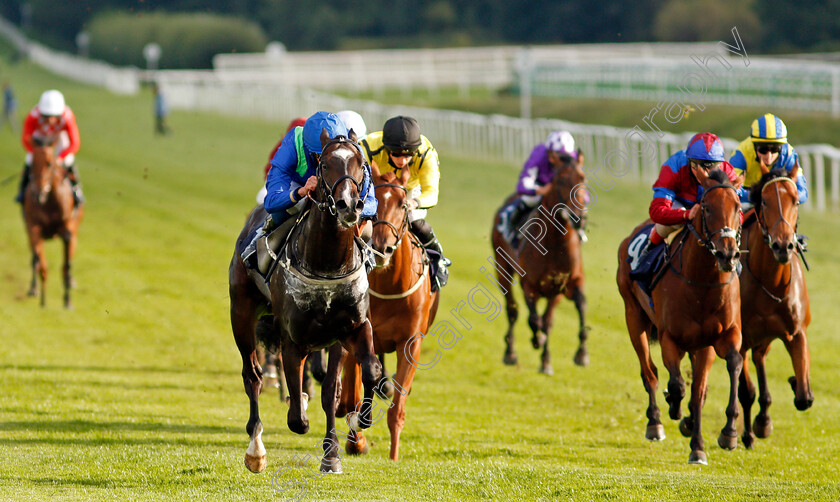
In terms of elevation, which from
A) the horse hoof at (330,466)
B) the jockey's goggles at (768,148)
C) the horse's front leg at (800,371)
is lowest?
the horse hoof at (330,466)

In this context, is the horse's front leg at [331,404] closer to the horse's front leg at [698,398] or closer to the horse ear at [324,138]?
the horse ear at [324,138]

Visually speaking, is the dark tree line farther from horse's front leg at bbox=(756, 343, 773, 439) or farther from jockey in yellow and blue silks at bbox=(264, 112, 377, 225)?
jockey in yellow and blue silks at bbox=(264, 112, 377, 225)

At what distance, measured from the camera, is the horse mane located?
22.7 feet

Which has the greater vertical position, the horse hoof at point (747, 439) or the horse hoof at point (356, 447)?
the horse hoof at point (356, 447)

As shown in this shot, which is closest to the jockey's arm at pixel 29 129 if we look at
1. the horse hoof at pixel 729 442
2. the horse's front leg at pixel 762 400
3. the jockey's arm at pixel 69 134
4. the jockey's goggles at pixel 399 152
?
the jockey's arm at pixel 69 134

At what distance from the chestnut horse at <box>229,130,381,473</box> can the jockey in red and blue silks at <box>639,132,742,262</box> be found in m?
2.17

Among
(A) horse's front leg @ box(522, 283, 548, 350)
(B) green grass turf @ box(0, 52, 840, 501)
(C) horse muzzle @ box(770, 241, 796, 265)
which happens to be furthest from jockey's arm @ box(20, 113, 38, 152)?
(C) horse muzzle @ box(770, 241, 796, 265)

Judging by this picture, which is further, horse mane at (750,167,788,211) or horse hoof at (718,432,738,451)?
horse hoof at (718,432,738,451)

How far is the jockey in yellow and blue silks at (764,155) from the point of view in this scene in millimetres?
7371

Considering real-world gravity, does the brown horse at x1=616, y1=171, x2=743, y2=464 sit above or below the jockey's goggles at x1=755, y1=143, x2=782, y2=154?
below

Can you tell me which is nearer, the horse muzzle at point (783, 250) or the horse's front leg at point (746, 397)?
the horse muzzle at point (783, 250)

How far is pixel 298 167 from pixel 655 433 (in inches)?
128

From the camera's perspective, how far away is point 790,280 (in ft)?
24.0

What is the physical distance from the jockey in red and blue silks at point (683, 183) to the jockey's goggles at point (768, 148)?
384 millimetres
